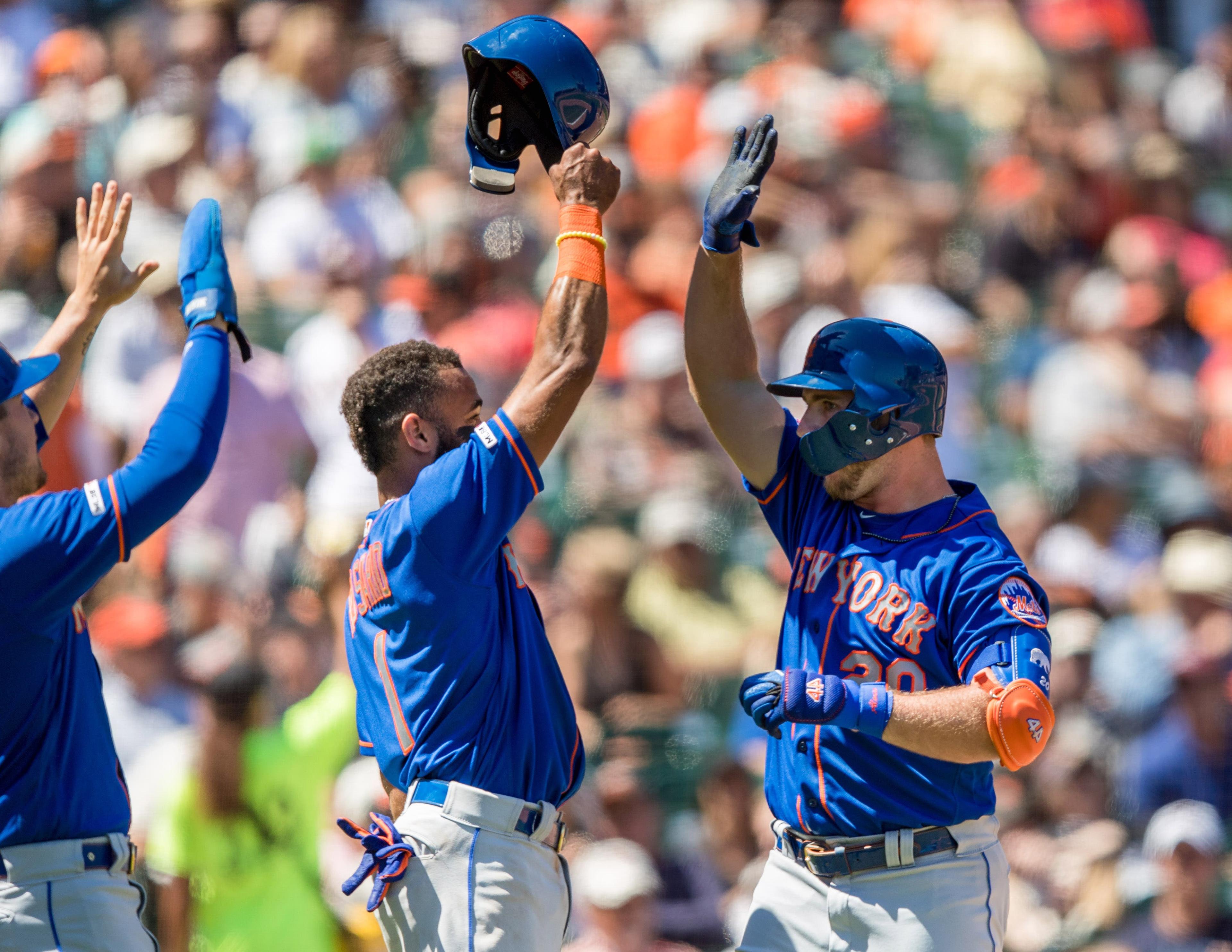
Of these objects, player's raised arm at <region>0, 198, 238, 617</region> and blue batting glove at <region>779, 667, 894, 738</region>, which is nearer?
blue batting glove at <region>779, 667, 894, 738</region>

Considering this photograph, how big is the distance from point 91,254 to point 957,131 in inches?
209

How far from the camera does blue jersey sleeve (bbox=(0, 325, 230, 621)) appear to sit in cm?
303

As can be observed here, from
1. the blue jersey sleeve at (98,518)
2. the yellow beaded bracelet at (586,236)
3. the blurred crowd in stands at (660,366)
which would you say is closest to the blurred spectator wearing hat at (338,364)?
the blurred crowd in stands at (660,366)

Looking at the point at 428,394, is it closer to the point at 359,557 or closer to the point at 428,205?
the point at 359,557

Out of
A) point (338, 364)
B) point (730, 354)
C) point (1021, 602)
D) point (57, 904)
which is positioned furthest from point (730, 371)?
point (338, 364)

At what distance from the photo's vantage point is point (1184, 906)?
5.23 metres

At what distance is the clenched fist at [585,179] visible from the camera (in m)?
3.27

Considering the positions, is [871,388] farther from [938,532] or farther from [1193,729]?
[1193,729]

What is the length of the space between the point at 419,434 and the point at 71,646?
3.02 ft

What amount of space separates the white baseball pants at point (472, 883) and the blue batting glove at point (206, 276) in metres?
1.19

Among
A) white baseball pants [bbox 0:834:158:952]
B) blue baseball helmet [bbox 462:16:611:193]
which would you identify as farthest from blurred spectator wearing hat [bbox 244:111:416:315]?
white baseball pants [bbox 0:834:158:952]

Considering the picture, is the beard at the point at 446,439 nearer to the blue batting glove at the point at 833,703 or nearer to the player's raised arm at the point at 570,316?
the player's raised arm at the point at 570,316

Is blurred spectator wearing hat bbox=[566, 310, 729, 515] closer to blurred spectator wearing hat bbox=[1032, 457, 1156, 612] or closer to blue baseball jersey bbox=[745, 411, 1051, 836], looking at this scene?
blurred spectator wearing hat bbox=[1032, 457, 1156, 612]

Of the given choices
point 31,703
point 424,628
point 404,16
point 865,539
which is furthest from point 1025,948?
point 404,16
